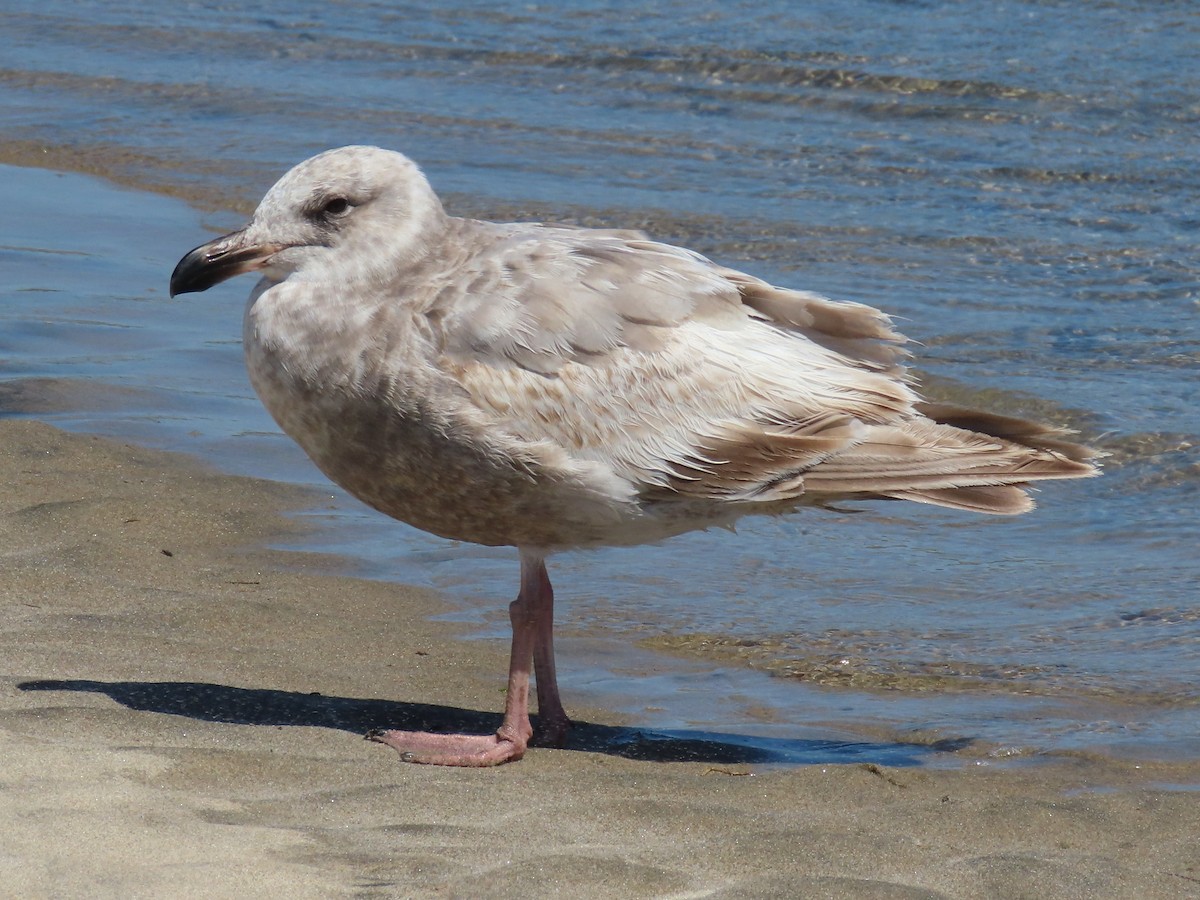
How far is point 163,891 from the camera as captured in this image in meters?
3.43

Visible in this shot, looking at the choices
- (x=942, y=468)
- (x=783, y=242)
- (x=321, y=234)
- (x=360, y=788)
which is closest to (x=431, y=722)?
(x=360, y=788)

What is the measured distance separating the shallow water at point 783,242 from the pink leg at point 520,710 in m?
0.36

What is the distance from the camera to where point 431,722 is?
Result: 5.20m

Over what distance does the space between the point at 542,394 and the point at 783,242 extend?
20.2ft

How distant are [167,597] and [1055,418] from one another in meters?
4.34

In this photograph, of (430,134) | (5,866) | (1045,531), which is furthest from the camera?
(430,134)

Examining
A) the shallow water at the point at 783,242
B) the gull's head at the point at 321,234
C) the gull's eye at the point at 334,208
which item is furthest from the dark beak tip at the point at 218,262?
the shallow water at the point at 783,242

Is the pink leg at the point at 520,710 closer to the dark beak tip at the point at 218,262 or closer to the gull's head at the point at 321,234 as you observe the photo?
the gull's head at the point at 321,234

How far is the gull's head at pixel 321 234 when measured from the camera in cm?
511

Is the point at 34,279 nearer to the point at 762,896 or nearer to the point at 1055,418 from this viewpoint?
the point at 1055,418

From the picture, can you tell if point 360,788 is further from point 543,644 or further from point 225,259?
point 225,259

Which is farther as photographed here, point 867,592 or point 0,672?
point 867,592

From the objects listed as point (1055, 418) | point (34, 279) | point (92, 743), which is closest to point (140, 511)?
point (92, 743)

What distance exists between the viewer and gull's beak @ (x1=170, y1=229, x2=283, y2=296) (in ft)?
16.7
